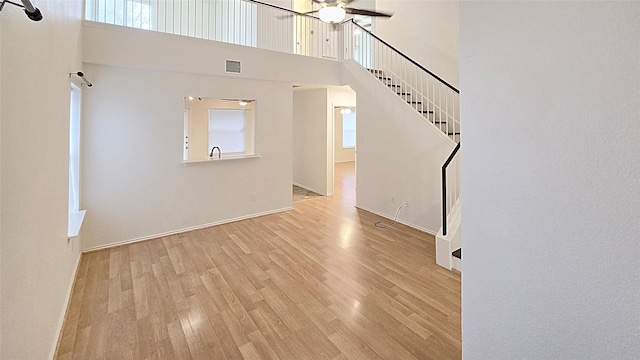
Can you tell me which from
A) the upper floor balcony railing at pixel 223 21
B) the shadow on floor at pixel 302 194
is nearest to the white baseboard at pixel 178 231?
the shadow on floor at pixel 302 194

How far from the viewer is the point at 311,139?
752 cm

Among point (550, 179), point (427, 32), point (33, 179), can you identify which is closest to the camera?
point (550, 179)

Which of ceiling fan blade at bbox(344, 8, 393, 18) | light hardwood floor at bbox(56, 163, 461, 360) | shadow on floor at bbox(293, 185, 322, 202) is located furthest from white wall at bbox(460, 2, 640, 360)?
shadow on floor at bbox(293, 185, 322, 202)

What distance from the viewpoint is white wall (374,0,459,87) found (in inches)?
211

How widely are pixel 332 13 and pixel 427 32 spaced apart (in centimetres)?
310

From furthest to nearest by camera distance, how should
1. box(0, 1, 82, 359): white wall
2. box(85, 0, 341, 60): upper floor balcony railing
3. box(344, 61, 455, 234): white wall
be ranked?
box(85, 0, 341, 60): upper floor balcony railing
box(344, 61, 455, 234): white wall
box(0, 1, 82, 359): white wall

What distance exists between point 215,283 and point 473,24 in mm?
3072

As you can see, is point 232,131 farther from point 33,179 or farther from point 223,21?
point 33,179

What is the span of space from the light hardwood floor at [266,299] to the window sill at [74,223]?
581 millimetres

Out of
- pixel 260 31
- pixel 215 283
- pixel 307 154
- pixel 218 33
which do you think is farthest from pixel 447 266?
pixel 218 33

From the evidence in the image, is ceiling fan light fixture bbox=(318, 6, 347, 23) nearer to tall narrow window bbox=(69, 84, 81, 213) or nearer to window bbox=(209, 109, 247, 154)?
window bbox=(209, 109, 247, 154)

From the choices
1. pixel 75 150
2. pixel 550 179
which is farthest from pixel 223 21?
pixel 550 179

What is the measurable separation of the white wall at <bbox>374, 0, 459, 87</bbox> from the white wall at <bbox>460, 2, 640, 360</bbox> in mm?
4792

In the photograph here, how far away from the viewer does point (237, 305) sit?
2.74m
